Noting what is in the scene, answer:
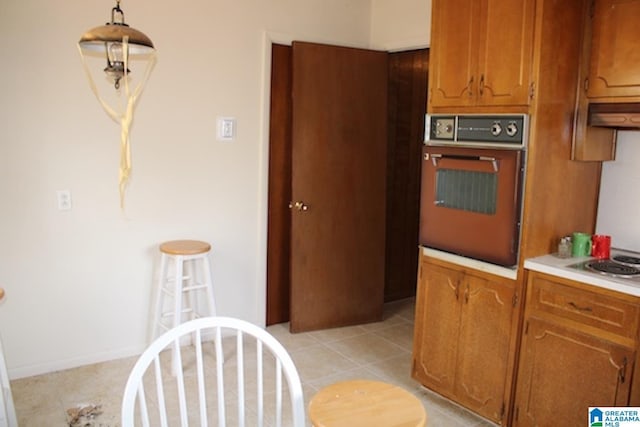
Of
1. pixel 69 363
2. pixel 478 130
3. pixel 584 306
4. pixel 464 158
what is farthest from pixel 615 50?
pixel 69 363

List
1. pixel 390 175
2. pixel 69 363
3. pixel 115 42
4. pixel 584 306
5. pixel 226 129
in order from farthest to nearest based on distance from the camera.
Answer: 1. pixel 390 175
2. pixel 226 129
3. pixel 69 363
4. pixel 584 306
5. pixel 115 42

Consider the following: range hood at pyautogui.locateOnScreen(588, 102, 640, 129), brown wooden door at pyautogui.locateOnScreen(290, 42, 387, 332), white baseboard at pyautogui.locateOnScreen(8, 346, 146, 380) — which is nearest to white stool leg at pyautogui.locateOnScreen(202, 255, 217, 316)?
white baseboard at pyautogui.locateOnScreen(8, 346, 146, 380)

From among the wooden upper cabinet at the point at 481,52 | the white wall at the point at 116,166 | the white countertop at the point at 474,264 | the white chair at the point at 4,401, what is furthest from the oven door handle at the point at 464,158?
the white chair at the point at 4,401

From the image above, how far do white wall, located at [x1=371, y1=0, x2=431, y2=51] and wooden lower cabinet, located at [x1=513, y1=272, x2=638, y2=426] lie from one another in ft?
6.36

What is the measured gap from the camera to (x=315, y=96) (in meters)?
3.64

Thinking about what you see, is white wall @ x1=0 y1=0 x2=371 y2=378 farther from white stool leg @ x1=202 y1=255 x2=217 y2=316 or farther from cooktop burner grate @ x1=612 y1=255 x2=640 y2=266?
cooktop burner grate @ x1=612 y1=255 x2=640 y2=266

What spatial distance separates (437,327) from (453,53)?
138 centimetres

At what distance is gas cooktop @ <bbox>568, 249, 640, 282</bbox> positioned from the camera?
2.15 meters

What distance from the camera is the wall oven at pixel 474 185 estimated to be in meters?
2.32

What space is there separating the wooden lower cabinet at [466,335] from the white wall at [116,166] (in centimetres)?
135

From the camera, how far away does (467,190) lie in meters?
2.52

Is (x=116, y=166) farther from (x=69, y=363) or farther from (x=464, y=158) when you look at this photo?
(x=464, y=158)

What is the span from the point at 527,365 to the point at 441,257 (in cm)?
64

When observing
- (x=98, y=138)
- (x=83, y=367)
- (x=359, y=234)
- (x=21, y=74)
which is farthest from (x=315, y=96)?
(x=83, y=367)
